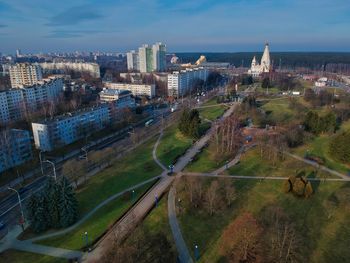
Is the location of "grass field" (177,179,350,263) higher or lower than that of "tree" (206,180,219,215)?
lower

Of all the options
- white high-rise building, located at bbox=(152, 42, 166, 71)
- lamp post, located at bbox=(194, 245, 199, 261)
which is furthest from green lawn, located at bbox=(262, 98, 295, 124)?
white high-rise building, located at bbox=(152, 42, 166, 71)

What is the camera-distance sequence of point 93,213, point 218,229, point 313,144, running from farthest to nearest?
point 313,144, point 93,213, point 218,229

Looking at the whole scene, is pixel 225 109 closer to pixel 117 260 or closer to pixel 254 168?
pixel 254 168

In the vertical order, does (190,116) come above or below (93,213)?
above

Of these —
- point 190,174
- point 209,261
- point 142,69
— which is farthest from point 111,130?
point 142,69

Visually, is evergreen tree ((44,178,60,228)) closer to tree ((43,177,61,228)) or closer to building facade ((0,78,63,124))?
tree ((43,177,61,228))

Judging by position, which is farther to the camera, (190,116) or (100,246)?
(190,116)

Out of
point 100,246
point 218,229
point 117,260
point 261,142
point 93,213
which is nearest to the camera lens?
point 117,260

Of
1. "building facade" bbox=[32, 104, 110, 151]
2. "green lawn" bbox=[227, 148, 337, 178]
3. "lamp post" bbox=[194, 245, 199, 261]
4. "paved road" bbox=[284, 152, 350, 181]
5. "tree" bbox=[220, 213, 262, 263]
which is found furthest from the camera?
"building facade" bbox=[32, 104, 110, 151]
